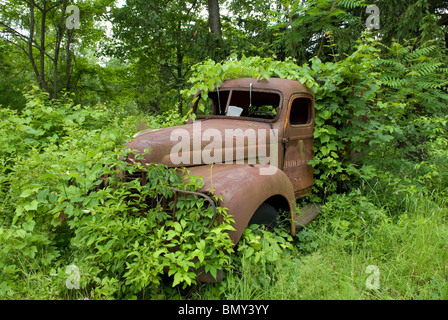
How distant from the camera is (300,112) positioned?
4.17 meters

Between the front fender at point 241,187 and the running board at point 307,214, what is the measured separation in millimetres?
378

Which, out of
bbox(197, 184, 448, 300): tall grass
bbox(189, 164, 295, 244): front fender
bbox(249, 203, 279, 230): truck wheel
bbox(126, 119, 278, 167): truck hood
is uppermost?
bbox(126, 119, 278, 167): truck hood

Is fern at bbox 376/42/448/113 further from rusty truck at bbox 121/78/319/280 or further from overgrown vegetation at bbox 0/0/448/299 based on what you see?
rusty truck at bbox 121/78/319/280

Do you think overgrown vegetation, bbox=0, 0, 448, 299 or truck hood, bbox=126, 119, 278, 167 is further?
truck hood, bbox=126, 119, 278, 167

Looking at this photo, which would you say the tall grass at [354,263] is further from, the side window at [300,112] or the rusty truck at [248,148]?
the side window at [300,112]

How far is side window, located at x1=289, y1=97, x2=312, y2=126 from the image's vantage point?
404 cm

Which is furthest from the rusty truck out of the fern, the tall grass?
the fern

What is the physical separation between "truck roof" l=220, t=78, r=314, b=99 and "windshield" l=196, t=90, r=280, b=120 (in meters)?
0.06

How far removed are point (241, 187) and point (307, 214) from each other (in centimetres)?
157

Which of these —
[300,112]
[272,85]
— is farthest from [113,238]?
[300,112]

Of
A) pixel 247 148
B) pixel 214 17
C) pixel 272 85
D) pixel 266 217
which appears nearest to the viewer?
pixel 266 217

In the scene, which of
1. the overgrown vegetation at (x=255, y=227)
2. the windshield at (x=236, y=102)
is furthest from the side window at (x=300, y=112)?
the windshield at (x=236, y=102)

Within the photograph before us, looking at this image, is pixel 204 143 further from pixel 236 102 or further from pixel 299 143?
pixel 299 143
